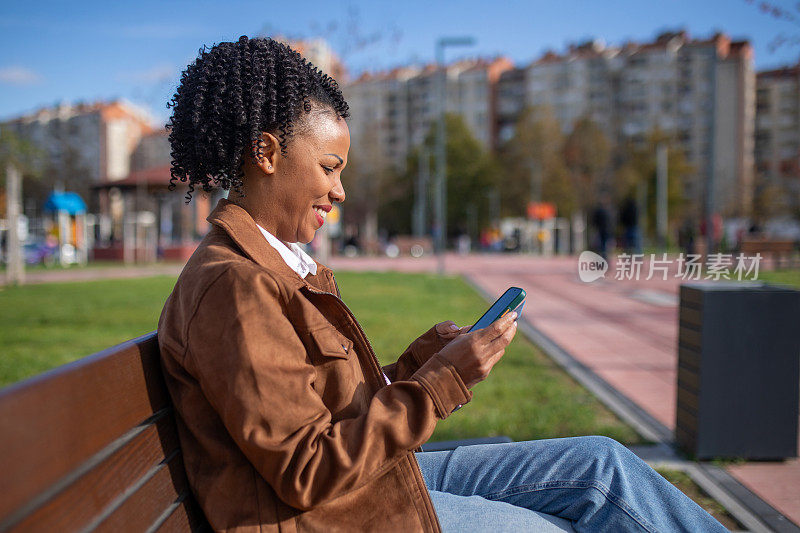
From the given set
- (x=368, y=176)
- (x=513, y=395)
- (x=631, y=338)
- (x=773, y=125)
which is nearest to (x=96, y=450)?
(x=513, y=395)

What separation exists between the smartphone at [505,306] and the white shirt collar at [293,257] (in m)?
0.41

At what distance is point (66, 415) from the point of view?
962mm

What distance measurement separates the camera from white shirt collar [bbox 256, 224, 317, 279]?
1.56m

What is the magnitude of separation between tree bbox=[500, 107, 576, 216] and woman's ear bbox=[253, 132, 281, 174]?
5133 centimetres

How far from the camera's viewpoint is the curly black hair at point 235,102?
1488 mm

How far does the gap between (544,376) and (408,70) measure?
87.9 m

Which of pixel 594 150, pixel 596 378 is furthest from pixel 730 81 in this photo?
pixel 596 378

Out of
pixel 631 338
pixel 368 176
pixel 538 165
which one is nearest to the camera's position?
pixel 631 338

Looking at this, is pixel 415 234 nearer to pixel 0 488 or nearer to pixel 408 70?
pixel 408 70

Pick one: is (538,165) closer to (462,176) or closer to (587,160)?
(587,160)

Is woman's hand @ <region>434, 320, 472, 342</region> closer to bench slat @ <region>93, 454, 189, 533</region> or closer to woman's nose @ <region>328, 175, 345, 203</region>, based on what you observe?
woman's nose @ <region>328, 175, 345, 203</region>

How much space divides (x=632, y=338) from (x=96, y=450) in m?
7.44

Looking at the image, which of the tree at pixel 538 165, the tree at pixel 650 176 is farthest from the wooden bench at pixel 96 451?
the tree at pixel 650 176

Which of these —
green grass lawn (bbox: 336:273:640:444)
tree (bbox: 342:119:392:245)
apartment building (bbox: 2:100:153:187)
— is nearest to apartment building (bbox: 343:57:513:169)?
tree (bbox: 342:119:392:245)
